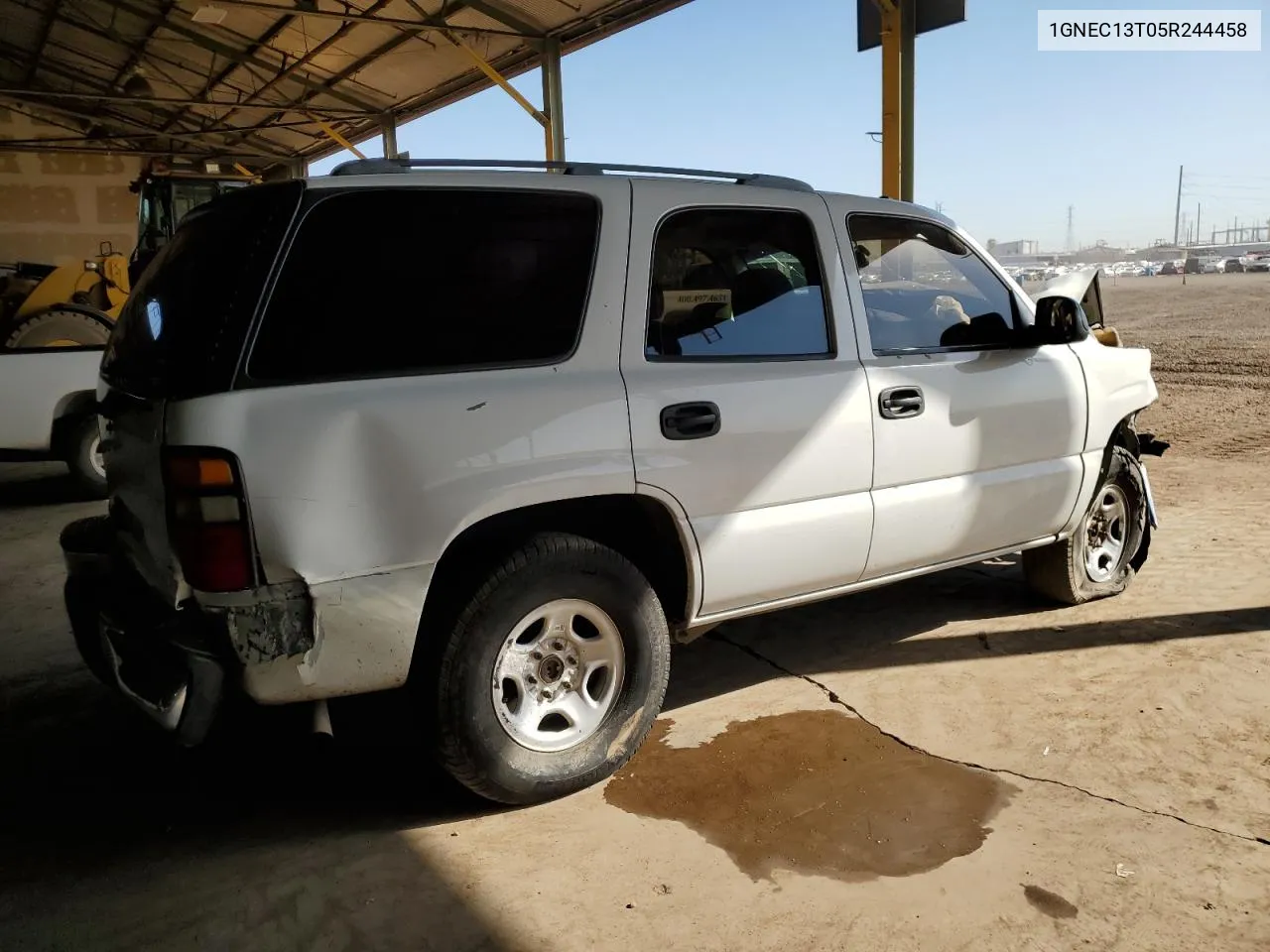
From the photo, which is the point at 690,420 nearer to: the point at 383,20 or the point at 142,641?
the point at 142,641

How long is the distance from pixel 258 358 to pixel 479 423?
0.59 meters

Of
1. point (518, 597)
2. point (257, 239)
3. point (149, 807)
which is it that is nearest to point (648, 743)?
point (518, 597)

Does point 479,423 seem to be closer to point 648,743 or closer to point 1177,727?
point 648,743

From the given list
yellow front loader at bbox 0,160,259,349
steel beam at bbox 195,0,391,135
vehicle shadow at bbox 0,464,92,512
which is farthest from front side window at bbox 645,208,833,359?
steel beam at bbox 195,0,391,135

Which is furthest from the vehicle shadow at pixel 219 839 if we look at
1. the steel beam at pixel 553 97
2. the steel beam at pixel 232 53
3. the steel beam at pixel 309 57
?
the steel beam at pixel 232 53

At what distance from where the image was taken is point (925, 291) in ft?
12.7

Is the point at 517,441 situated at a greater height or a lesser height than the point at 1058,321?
lesser

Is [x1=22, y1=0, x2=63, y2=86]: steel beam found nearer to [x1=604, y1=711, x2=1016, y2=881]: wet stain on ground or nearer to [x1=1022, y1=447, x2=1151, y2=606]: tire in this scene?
[x1=1022, y1=447, x2=1151, y2=606]: tire

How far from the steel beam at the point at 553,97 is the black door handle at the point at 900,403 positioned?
11.3 metres

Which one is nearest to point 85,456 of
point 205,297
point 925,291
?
point 205,297

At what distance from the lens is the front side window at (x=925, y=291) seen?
3.59 metres

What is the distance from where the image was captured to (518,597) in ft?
9.05

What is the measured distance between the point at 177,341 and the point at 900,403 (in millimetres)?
2409

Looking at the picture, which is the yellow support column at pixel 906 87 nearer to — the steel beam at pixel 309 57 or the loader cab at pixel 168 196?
the steel beam at pixel 309 57
